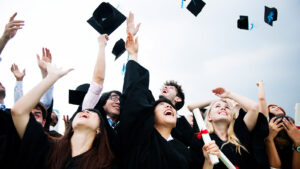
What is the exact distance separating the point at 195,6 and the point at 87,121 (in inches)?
139

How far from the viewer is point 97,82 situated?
9.32 feet

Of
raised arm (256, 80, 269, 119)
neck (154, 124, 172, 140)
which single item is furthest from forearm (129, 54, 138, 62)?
raised arm (256, 80, 269, 119)

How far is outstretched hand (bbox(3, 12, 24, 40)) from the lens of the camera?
295 cm

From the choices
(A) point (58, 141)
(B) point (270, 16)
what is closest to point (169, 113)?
(A) point (58, 141)

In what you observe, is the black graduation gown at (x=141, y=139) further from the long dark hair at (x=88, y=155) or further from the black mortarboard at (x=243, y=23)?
the black mortarboard at (x=243, y=23)

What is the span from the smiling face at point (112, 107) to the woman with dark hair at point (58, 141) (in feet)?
1.76

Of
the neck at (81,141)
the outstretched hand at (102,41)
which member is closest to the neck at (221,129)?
the neck at (81,141)

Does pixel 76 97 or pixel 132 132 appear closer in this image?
pixel 132 132

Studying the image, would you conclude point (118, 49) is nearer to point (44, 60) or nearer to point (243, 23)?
point (44, 60)

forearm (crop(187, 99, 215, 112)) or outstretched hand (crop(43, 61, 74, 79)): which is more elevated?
outstretched hand (crop(43, 61, 74, 79))

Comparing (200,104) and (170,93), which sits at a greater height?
(170,93)

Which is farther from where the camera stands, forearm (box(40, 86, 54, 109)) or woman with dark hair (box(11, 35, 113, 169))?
forearm (box(40, 86, 54, 109))

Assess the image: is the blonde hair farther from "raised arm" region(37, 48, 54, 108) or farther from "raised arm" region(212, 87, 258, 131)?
"raised arm" region(37, 48, 54, 108)

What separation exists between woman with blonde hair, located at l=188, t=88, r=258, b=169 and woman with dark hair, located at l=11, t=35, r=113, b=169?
107 cm
